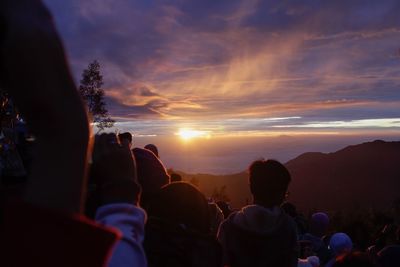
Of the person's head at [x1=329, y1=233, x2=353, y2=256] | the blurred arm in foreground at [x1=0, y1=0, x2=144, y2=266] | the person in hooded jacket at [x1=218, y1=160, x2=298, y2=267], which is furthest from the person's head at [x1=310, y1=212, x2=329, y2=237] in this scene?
the blurred arm in foreground at [x1=0, y1=0, x2=144, y2=266]

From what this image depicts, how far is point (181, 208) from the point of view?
258 centimetres

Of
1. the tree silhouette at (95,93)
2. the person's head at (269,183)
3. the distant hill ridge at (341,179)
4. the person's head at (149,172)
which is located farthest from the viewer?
the distant hill ridge at (341,179)

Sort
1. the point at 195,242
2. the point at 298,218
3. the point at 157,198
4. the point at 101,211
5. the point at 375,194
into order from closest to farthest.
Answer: the point at 101,211 < the point at 195,242 < the point at 157,198 < the point at 298,218 < the point at 375,194

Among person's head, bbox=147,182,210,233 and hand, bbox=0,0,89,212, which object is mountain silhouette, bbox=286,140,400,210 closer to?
person's head, bbox=147,182,210,233

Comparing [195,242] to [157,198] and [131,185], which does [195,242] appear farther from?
[131,185]

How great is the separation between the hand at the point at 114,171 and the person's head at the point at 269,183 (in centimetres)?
278

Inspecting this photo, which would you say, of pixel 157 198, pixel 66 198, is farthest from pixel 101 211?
pixel 157 198

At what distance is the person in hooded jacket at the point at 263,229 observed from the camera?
389 cm

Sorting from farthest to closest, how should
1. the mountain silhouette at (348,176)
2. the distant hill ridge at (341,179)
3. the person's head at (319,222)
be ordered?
the mountain silhouette at (348,176)
the distant hill ridge at (341,179)
the person's head at (319,222)

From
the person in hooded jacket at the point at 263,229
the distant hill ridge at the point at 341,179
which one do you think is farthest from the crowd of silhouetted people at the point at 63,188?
the distant hill ridge at the point at 341,179

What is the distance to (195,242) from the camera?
2322mm

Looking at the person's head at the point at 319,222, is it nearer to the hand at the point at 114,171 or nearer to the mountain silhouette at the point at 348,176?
the hand at the point at 114,171

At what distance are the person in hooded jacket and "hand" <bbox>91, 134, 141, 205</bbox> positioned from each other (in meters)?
2.70

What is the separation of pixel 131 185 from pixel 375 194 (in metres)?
63.0
